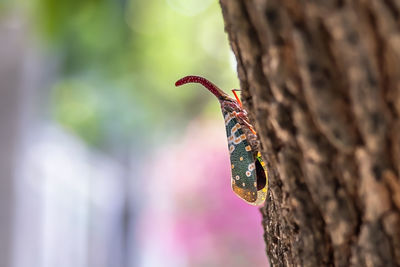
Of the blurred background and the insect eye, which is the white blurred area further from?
the insect eye

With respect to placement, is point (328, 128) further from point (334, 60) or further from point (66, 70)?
point (66, 70)

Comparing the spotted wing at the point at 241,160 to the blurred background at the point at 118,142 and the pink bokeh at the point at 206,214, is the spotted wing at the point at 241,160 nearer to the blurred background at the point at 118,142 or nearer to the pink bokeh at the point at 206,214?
the blurred background at the point at 118,142

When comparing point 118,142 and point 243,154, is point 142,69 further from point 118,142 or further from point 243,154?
point 243,154

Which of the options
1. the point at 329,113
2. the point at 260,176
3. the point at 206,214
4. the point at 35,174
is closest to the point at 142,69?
the point at 206,214

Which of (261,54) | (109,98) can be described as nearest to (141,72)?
(109,98)

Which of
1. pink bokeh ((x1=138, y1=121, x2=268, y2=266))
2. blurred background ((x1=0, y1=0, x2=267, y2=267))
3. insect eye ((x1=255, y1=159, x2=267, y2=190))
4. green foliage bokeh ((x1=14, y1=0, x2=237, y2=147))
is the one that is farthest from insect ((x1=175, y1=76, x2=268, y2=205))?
green foliage bokeh ((x1=14, y1=0, x2=237, y2=147))

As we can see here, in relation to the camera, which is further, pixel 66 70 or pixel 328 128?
pixel 66 70

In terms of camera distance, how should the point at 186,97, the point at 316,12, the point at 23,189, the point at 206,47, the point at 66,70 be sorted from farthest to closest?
the point at 186,97, the point at 206,47, the point at 66,70, the point at 23,189, the point at 316,12
